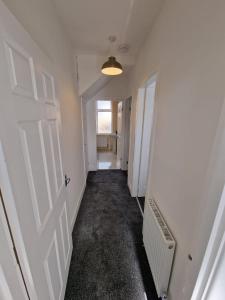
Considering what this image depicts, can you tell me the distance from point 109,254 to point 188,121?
1.71m

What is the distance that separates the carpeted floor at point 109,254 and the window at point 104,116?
3976 millimetres

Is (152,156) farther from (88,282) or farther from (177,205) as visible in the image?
(88,282)

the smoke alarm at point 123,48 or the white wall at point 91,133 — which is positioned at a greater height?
the smoke alarm at point 123,48

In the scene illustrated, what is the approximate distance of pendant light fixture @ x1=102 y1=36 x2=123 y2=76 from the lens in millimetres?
1740

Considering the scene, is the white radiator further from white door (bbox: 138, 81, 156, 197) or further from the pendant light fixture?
the pendant light fixture

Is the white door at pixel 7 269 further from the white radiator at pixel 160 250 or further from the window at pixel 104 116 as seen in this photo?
the window at pixel 104 116

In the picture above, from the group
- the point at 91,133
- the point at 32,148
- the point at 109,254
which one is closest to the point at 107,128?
the point at 91,133

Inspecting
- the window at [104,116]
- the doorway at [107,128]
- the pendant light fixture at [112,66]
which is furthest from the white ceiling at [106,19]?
the window at [104,116]

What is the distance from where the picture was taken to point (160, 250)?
1132 mm

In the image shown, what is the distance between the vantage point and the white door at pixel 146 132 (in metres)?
2.20

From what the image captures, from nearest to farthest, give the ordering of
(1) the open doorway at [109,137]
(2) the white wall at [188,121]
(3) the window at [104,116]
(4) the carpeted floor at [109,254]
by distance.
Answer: (2) the white wall at [188,121], (4) the carpeted floor at [109,254], (1) the open doorway at [109,137], (3) the window at [104,116]

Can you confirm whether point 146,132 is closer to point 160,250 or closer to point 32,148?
point 160,250

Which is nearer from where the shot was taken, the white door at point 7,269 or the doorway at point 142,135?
the white door at point 7,269

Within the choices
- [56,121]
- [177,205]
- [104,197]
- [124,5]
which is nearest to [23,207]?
[56,121]
